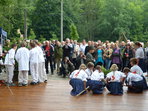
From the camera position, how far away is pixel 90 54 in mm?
14539

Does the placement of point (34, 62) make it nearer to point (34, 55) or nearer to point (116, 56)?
point (34, 55)

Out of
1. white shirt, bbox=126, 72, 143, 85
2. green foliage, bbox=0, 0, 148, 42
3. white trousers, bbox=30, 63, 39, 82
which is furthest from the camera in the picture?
green foliage, bbox=0, 0, 148, 42

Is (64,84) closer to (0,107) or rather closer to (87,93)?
(87,93)

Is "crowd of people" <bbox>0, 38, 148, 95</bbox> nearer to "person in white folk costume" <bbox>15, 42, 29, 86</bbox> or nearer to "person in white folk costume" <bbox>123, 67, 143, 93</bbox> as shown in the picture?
"person in white folk costume" <bbox>15, 42, 29, 86</bbox>

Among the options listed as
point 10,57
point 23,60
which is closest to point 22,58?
point 23,60

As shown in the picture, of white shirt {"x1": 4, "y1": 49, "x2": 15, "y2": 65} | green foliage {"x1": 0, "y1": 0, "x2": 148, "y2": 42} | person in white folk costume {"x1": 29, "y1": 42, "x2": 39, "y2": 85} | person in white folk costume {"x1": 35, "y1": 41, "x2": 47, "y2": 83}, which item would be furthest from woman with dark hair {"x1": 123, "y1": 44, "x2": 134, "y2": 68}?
green foliage {"x1": 0, "y1": 0, "x2": 148, "y2": 42}

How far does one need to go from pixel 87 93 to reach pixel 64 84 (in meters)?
2.15

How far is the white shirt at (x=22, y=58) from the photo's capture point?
12.5m

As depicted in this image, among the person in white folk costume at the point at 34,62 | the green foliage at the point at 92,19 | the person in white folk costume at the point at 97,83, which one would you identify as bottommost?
the person in white folk costume at the point at 97,83

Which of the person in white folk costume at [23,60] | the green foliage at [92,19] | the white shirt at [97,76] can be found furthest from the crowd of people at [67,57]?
the green foliage at [92,19]

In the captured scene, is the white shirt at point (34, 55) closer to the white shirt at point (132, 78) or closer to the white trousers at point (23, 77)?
the white trousers at point (23, 77)

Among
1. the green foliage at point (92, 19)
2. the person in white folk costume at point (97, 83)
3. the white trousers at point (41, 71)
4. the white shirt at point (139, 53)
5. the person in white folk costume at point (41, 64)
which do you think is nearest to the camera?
the person in white folk costume at point (97, 83)

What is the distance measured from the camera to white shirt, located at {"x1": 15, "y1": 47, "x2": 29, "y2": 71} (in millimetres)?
Result: 12539

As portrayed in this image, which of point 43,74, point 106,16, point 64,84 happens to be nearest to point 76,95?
point 64,84
